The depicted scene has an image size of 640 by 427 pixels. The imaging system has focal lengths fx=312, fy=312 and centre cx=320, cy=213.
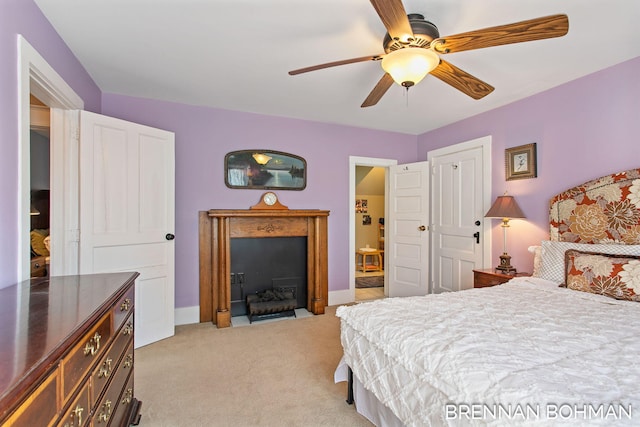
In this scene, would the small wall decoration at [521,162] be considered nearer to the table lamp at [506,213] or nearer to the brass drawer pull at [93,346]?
the table lamp at [506,213]

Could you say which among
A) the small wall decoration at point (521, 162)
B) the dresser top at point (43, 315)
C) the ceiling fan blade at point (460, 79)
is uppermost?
the ceiling fan blade at point (460, 79)

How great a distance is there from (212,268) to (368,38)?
272cm

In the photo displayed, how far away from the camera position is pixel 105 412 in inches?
49.1

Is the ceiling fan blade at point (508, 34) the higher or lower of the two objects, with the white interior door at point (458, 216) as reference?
higher

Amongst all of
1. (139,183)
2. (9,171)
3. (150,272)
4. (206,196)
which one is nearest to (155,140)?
(139,183)

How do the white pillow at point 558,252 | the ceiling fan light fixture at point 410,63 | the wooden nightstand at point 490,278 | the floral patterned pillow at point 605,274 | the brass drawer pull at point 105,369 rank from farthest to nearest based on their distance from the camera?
the wooden nightstand at point 490,278 < the white pillow at point 558,252 < the floral patterned pillow at point 605,274 < the ceiling fan light fixture at point 410,63 < the brass drawer pull at point 105,369

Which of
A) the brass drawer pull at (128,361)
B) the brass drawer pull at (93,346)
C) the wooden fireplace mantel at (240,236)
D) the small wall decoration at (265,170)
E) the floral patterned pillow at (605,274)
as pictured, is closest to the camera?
the brass drawer pull at (93,346)

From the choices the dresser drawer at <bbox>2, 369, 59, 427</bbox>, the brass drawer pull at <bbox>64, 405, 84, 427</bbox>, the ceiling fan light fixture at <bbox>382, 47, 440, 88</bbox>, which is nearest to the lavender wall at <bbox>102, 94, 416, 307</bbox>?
the ceiling fan light fixture at <bbox>382, 47, 440, 88</bbox>

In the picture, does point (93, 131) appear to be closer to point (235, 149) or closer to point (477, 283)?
point (235, 149)

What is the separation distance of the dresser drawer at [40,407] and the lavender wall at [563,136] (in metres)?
3.60

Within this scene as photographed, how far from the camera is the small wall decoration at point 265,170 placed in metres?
3.64

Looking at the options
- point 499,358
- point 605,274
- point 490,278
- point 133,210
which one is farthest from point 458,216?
point 133,210

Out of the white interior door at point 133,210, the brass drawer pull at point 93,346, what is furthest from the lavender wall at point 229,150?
the brass drawer pull at point 93,346

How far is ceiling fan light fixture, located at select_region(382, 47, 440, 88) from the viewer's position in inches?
66.5
